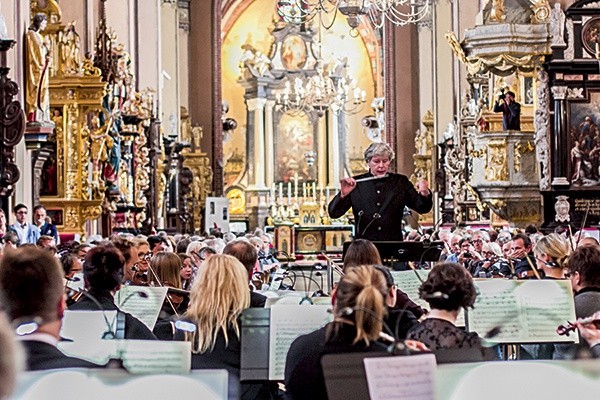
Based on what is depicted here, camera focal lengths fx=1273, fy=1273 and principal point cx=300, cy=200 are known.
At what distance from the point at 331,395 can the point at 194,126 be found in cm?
3633

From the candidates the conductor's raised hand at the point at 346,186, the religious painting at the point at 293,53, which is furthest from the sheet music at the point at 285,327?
the religious painting at the point at 293,53

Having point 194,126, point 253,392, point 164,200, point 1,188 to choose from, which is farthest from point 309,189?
point 253,392

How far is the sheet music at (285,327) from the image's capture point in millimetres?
6066

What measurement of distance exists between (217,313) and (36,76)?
439 inches

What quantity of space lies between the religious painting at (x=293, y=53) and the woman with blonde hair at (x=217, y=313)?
40.4m

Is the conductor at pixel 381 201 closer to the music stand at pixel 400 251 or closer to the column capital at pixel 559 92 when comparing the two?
the music stand at pixel 400 251

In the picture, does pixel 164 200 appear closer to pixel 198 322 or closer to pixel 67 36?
pixel 67 36

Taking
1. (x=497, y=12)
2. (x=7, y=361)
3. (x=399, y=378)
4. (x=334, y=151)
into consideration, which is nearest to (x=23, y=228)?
(x=497, y=12)

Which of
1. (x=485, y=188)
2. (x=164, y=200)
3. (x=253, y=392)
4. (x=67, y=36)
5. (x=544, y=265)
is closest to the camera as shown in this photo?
(x=253, y=392)

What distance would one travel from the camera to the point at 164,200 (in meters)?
32.5

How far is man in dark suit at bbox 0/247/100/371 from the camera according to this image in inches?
163

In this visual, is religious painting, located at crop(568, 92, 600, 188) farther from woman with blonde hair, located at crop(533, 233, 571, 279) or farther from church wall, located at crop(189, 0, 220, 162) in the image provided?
church wall, located at crop(189, 0, 220, 162)

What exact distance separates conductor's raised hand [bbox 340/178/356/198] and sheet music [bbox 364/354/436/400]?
5873mm

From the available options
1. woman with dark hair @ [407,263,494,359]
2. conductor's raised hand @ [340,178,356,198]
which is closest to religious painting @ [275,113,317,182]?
conductor's raised hand @ [340,178,356,198]
